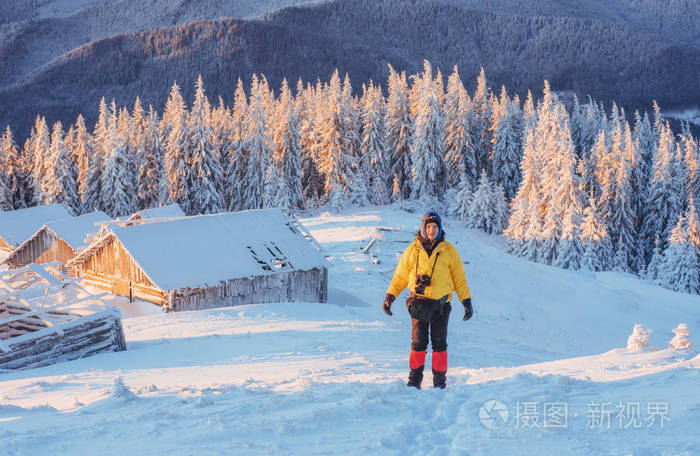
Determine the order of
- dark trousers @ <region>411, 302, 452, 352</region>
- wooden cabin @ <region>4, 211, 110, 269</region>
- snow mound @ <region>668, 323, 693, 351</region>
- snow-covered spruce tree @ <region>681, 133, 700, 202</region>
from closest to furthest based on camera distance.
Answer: dark trousers @ <region>411, 302, 452, 352</region>, snow mound @ <region>668, 323, 693, 351</region>, wooden cabin @ <region>4, 211, 110, 269</region>, snow-covered spruce tree @ <region>681, 133, 700, 202</region>

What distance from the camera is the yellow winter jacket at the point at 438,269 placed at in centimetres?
820

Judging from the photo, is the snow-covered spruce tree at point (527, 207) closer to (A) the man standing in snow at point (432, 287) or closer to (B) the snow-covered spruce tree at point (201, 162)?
(B) the snow-covered spruce tree at point (201, 162)

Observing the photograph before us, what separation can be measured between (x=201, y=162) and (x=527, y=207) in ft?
88.4

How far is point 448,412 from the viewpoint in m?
6.94

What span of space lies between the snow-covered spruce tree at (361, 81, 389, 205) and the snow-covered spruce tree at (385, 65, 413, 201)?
74.2 inches

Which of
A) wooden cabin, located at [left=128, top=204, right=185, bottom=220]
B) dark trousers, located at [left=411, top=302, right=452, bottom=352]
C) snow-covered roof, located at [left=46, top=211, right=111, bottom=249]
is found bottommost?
dark trousers, located at [left=411, top=302, right=452, bottom=352]

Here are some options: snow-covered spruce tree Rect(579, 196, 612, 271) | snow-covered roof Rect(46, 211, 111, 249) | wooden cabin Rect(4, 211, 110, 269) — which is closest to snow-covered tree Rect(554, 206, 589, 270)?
snow-covered spruce tree Rect(579, 196, 612, 271)

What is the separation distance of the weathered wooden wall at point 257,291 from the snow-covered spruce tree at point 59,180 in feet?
125

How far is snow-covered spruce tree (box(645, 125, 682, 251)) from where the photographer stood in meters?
50.2

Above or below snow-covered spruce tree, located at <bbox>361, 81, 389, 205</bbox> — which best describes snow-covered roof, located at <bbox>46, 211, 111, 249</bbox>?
below

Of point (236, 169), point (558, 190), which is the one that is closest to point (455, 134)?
point (558, 190)

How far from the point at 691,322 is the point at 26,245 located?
37.9 metres

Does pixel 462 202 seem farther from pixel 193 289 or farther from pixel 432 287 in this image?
pixel 432 287

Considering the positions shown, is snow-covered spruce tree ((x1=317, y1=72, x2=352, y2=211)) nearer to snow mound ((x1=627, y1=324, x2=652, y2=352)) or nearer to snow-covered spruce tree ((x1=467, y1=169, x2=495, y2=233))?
snow-covered spruce tree ((x1=467, y1=169, x2=495, y2=233))
